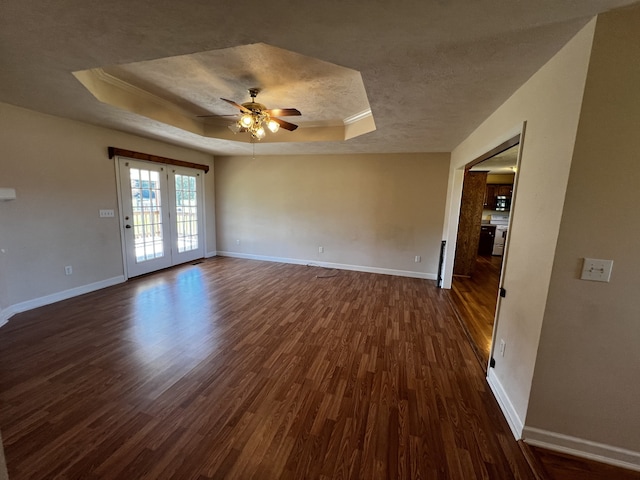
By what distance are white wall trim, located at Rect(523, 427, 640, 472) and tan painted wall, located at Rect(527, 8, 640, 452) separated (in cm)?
3

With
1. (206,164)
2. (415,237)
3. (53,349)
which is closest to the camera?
(53,349)

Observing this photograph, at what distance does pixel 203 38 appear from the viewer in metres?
1.62

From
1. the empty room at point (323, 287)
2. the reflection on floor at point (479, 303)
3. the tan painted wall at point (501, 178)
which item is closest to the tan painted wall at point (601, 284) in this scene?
the empty room at point (323, 287)

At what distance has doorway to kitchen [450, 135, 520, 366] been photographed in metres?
2.99

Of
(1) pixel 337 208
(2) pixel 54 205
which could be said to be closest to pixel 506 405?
(1) pixel 337 208

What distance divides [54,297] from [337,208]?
464cm

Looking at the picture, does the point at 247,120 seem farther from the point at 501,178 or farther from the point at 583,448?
the point at 501,178

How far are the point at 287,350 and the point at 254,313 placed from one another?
3.14 feet

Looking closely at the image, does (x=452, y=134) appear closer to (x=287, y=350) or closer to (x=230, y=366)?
(x=287, y=350)

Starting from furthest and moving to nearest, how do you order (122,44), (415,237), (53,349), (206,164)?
(206,164) < (415,237) < (53,349) < (122,44)

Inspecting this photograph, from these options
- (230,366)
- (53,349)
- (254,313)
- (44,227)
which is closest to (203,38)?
(230,366)

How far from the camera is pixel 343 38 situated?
1.54 meters

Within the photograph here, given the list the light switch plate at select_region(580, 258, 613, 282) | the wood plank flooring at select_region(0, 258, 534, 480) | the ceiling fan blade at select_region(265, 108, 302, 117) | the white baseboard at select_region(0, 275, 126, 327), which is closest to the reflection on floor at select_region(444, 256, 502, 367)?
the wood plank flooring at select_region(0, 258, 534, 480)

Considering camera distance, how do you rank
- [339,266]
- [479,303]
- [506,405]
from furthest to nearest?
1. [339,266]
2. [479,303]
3. [506,405]
